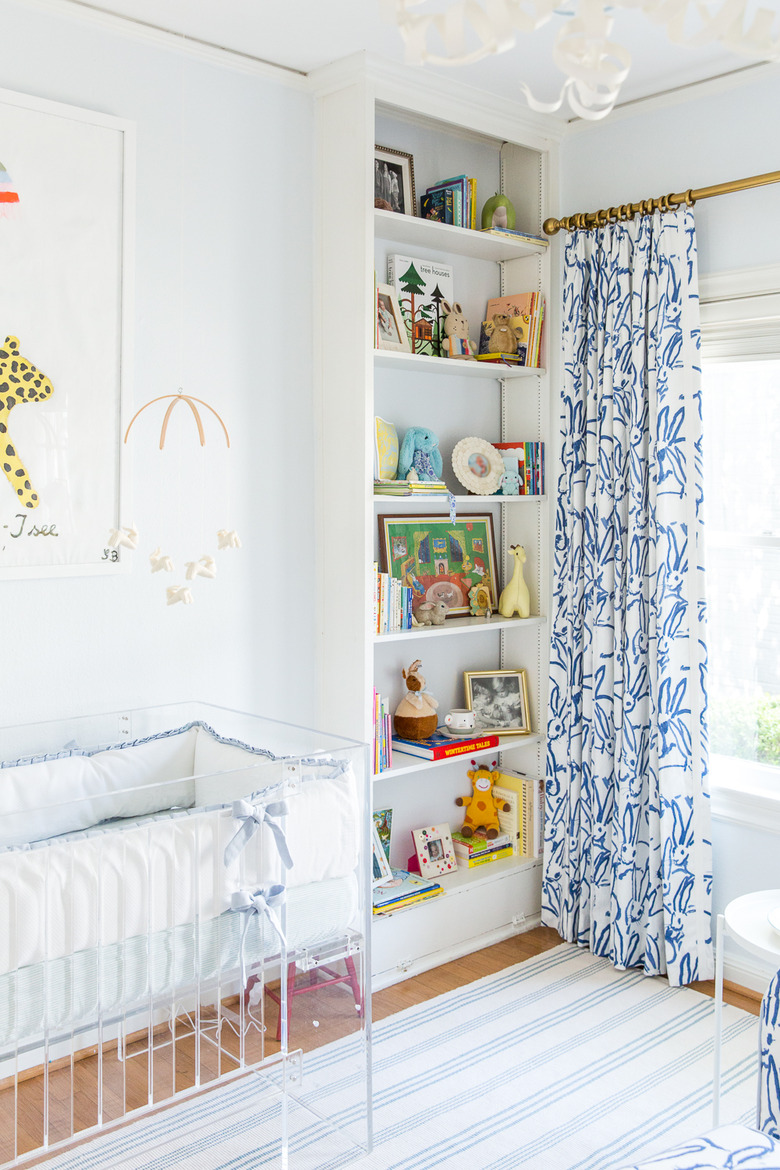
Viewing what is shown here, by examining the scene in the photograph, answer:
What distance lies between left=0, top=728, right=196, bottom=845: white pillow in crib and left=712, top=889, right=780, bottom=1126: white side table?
119 cm

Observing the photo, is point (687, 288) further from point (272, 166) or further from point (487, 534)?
point (272, 166)

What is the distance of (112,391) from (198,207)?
57 centimetres

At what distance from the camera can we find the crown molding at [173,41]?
7.66ft

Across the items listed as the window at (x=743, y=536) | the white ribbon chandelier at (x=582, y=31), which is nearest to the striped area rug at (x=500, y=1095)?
the window at (x=743, y=536)

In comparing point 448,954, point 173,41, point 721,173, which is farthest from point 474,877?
point 173,41

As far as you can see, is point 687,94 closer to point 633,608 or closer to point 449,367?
point 449,367

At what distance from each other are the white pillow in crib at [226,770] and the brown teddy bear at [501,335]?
157 cm

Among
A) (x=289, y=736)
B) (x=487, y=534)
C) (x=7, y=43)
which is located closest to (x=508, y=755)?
(x=487, y=534)

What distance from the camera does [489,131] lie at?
303cm

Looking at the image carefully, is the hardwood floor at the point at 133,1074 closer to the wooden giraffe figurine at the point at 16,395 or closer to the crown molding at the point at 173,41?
the wooden giraffe figurine at the point at 16,395

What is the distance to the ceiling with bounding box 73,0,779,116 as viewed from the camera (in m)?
2.39

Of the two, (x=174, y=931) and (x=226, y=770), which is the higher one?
(x=226, y=770)

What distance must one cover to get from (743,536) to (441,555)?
924mm

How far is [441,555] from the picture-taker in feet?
10.6
